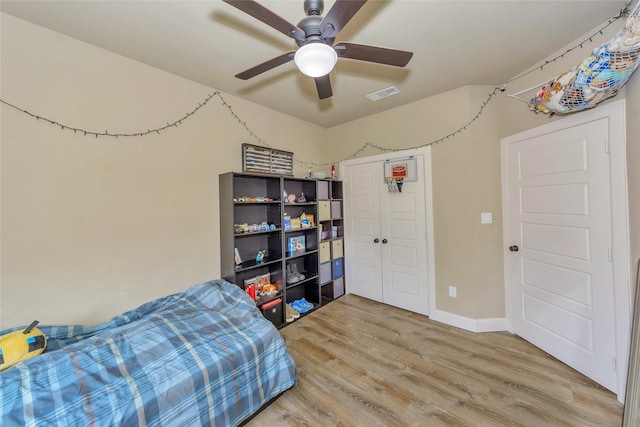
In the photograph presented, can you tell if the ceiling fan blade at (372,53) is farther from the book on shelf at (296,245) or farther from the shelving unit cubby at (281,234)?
the book on shelf at (296,245)

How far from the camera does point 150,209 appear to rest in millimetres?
2164

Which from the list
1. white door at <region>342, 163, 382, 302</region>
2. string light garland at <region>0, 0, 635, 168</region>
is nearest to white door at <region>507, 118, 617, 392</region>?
string light garland at <region>0, 0, 635, 168</region>

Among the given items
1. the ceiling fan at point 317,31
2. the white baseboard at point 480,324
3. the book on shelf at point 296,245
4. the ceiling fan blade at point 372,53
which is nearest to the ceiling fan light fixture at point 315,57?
the ceiling fan at point 317,31

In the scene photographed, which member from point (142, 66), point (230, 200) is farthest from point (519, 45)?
point (142, 66)

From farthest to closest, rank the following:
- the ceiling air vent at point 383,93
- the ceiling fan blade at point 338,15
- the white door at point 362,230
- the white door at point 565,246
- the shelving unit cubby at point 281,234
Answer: the white door at point 362,230 < the ceiling air vent at point 383,93 < the shelving unit cubby at point 281,234 < the white door at point 565,246 < the ceiling fan blade at point 338,15

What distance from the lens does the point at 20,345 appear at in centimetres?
134

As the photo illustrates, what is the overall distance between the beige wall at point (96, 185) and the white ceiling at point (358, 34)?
0.24m

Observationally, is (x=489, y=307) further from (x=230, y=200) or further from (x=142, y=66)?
(x=142, y=66)

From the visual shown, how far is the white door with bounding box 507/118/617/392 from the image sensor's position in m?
1.80

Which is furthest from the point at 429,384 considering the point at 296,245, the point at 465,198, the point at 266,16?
the point at 266,16

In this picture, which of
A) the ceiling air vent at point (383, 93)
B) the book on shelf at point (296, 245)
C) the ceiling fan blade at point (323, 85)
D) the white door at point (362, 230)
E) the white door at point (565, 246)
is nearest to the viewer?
the ceiling fan blade at point (323, 85)

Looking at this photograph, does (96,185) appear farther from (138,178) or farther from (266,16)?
(266,16)

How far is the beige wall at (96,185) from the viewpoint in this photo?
5.33 feet

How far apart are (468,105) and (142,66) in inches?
128
